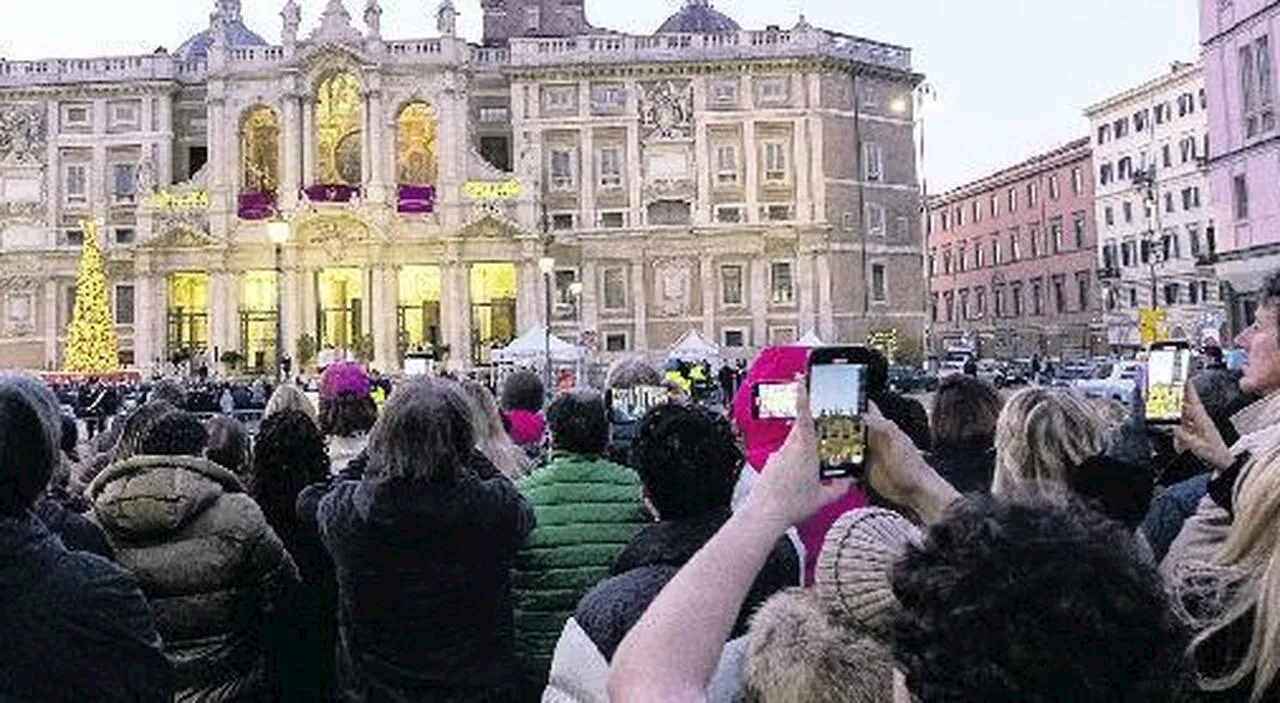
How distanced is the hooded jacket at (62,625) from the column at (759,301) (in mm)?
58463

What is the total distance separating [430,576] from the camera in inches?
194

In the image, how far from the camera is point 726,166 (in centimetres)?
6259

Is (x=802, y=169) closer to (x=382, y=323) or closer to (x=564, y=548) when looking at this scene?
(x=382, y=323)

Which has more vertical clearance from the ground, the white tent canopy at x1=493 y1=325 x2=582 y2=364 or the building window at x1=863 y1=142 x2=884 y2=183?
the building window at x1=863 y1=142 x2=884 y2=183

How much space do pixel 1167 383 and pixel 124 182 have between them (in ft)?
214

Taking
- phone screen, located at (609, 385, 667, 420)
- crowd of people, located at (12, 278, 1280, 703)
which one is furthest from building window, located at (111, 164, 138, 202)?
crowd of people, located at (12, 278, 1280, 703)

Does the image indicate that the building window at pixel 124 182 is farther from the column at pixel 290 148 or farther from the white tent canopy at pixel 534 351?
the white tent canopy at pixel 534 351

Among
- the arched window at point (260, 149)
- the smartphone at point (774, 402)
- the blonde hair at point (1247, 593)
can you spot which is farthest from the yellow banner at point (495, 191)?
the blonde hair at point (1247, 593)

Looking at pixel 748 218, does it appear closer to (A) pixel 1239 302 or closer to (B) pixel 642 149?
(B) pixel 642 149

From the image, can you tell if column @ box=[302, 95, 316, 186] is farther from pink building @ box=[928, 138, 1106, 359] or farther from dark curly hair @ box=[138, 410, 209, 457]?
dark curly hair @ box=[138, 410, 209, 457]

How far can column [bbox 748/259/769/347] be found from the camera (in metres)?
61.8

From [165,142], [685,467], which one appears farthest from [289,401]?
[165,142]

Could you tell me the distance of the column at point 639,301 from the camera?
6141 cm

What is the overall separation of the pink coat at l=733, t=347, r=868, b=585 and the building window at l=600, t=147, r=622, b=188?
55.7m
